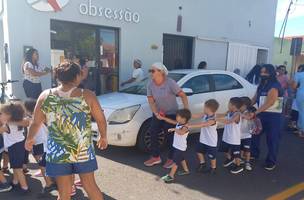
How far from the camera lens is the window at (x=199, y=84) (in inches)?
244

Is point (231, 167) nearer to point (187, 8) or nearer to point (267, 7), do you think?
point (187, 8)

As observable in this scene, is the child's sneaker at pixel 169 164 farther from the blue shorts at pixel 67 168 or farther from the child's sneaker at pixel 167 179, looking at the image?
the blue shorts at pixel 67 168

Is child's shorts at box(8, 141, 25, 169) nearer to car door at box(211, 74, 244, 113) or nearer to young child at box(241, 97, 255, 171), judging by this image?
young child at box(241, 97, 255, 171)

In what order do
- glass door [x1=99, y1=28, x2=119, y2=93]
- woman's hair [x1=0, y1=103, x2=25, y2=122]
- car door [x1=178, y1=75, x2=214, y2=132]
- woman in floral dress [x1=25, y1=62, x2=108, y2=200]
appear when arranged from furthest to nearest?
glass door [x1=99, y1=28, x2=119, y2=93]
car door [x1=178, y1=75, x2=214, y2=132]
woman's hair [x1=0, y1=103, x2=25, y2=122]
woman in floral dress [x1=25, y1=62, x2=108, y2=200]

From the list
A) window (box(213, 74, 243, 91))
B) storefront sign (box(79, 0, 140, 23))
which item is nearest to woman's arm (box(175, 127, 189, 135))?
window (box(213, 74, 243, 91))

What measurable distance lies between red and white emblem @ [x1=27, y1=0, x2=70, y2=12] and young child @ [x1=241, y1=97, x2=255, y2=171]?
17.6ft

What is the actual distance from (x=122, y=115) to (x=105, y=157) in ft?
2.61

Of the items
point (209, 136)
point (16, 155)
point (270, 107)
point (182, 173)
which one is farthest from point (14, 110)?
point (270, 107)

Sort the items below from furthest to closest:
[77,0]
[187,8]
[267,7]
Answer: [267,7] < [187,8] < [77,0]

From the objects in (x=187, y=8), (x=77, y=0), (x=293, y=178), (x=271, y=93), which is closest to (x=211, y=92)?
(x=271, y=93)

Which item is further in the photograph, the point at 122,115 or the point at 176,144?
the point at 122,115

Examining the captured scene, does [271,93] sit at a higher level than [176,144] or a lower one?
higher

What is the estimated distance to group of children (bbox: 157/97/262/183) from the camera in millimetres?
4675

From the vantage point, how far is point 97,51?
9.30m
